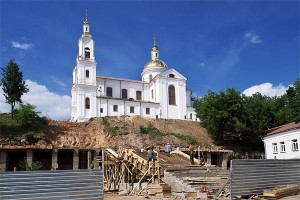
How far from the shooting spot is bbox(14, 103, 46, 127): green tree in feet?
133

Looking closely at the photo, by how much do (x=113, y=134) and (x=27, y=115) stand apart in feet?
35.7

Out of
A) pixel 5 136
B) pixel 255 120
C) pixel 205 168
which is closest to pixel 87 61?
pixel 5 136

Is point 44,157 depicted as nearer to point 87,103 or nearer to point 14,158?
point 14,158

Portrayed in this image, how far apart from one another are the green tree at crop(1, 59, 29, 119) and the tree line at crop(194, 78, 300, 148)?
24858 millimetres

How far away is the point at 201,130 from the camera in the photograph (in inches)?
1971

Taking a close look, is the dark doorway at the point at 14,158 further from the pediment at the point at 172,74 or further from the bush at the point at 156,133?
the pediment at the point at 172,74

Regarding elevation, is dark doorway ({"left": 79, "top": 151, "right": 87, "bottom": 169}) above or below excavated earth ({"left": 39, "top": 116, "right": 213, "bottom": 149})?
below

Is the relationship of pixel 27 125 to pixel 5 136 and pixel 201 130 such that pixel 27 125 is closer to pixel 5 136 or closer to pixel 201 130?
pixel 5 136

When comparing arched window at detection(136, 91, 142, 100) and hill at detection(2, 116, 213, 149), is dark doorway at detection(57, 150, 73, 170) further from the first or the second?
arched window at detection(136, 91, 142, 100)

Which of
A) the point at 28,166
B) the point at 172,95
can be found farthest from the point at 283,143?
the point at 172,95

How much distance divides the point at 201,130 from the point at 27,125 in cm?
2465

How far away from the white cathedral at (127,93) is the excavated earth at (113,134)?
464cm

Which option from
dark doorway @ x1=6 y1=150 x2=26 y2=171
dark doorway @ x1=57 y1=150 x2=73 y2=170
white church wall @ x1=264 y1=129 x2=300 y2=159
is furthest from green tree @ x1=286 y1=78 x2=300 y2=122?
dark doorway @ x1=6 y1=150 x2=26 y2=171

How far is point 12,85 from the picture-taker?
136 feet
